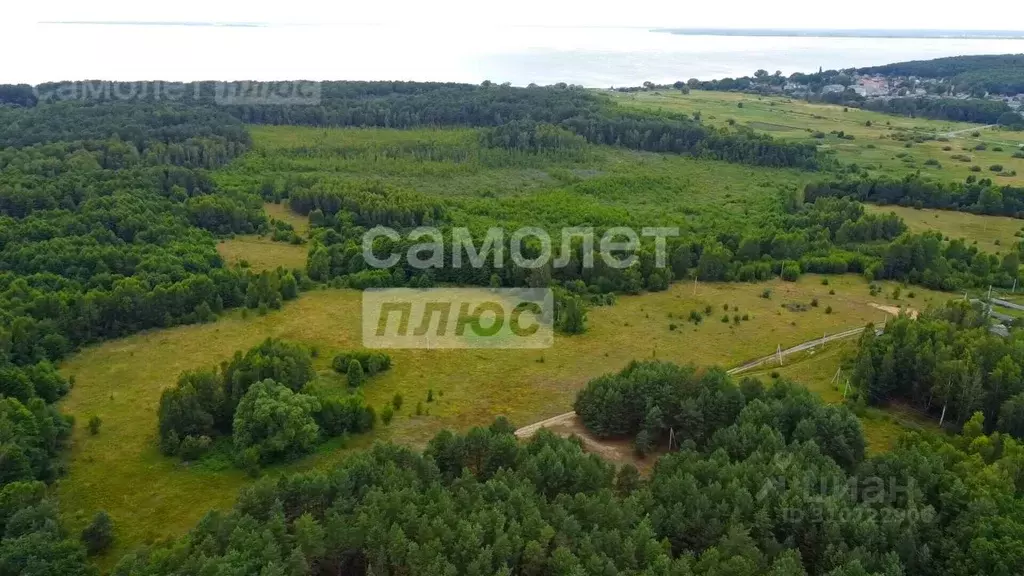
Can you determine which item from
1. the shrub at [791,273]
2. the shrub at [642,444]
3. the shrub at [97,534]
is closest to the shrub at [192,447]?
the shrub at [97,534]

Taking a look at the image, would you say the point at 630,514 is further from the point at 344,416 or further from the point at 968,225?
the point at 968,225

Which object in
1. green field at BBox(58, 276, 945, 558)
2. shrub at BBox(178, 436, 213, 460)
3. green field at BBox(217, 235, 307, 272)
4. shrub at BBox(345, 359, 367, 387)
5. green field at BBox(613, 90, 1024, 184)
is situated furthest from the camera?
green field at BBox(613, 90, 1024, 184)

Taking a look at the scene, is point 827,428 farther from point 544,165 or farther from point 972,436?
point 544,165

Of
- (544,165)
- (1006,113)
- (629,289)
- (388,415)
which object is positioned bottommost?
(388,415)

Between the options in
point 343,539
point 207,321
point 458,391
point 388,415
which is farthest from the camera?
point 207,321

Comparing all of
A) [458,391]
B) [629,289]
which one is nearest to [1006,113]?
[629,289]
